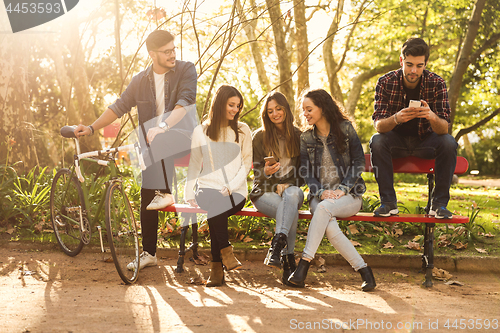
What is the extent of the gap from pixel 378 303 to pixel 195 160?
1.88 meters

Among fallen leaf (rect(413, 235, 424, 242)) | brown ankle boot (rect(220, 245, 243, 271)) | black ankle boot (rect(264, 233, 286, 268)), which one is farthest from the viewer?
fallen leaf (rect(413, 235, 424, 242))

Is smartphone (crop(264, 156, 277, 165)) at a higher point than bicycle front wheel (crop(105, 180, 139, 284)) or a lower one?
higher

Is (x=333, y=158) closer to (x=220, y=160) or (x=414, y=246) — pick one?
(x=220, y=160)

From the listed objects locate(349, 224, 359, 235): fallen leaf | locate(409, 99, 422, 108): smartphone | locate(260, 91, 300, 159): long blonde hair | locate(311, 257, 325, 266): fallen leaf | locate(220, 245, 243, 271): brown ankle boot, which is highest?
locate(409, 99, 422, 108): smartphone

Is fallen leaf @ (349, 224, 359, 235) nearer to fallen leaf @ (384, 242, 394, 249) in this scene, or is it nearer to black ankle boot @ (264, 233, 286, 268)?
fallen leaf @ (384, 242, 394, 249)

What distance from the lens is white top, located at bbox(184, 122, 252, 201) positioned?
3.99 m

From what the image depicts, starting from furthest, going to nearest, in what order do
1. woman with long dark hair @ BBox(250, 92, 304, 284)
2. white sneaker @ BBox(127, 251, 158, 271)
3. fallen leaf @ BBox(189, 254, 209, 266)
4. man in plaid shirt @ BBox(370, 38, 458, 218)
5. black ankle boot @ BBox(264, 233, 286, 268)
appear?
1. fallen leaf @ BBox(189, 254, 209, 266)
2. white sneaker @ BBox(127, 251, 158, 271)
3. woman with long dark hair @ BBox(250, 92, 304, 284)
4. man in plaid shirt @ BBox(370, 38, 458, 218)
5. black ankle boot @ BBox(264, 233, 286, 268)

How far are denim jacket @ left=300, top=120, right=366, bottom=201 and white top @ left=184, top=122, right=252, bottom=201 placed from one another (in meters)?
0.49

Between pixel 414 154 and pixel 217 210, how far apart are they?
5.80ft

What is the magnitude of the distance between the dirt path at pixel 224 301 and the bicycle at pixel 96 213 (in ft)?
0.71

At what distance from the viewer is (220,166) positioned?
4.02m

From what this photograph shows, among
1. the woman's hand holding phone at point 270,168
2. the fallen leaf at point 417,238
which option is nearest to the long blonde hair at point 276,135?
the woman's hand holding phone at point 270,168

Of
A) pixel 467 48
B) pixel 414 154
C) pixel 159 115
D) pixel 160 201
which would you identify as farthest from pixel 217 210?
pixel 467 48

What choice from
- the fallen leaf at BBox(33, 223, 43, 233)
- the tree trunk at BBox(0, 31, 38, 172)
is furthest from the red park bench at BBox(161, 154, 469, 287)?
the tree trunk at BBox(0, 31, 38, 172)
